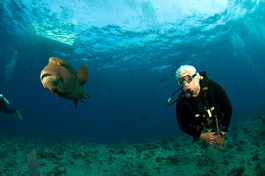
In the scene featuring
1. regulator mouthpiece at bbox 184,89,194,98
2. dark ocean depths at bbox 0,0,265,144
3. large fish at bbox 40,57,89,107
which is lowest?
regulator mouthpiece at bbox 184,89,194,98

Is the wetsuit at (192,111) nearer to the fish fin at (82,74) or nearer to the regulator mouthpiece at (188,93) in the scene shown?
the regulator mouthpiece at (188,93)

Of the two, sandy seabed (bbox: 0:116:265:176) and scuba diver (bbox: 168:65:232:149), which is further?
sandy seabed (bbox: 0:116:265:176)

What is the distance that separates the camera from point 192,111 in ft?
10.8

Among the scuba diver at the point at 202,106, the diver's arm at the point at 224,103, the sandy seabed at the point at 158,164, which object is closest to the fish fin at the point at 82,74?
the scuba diver at the point at 202,106

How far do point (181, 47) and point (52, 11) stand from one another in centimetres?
2066

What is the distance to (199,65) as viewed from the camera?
112 feet

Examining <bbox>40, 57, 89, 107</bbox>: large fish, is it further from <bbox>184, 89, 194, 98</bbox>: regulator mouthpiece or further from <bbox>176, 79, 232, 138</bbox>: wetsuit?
<bbox>176, 79, 232, 138</bbox>: wetsuit

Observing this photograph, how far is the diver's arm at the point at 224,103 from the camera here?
10.2 ft

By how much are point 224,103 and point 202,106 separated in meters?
0.45

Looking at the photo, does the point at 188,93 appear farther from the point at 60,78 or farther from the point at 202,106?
the point at 60,78

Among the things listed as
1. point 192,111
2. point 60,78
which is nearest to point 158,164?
point 192,111

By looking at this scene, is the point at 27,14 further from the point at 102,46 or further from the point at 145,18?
the point at 145,18

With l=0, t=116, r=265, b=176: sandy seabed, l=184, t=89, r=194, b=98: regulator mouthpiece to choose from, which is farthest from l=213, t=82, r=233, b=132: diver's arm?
l=0, t=116, r=265, b=176: sandy seabed

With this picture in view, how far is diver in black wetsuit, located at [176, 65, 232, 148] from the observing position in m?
3.14
